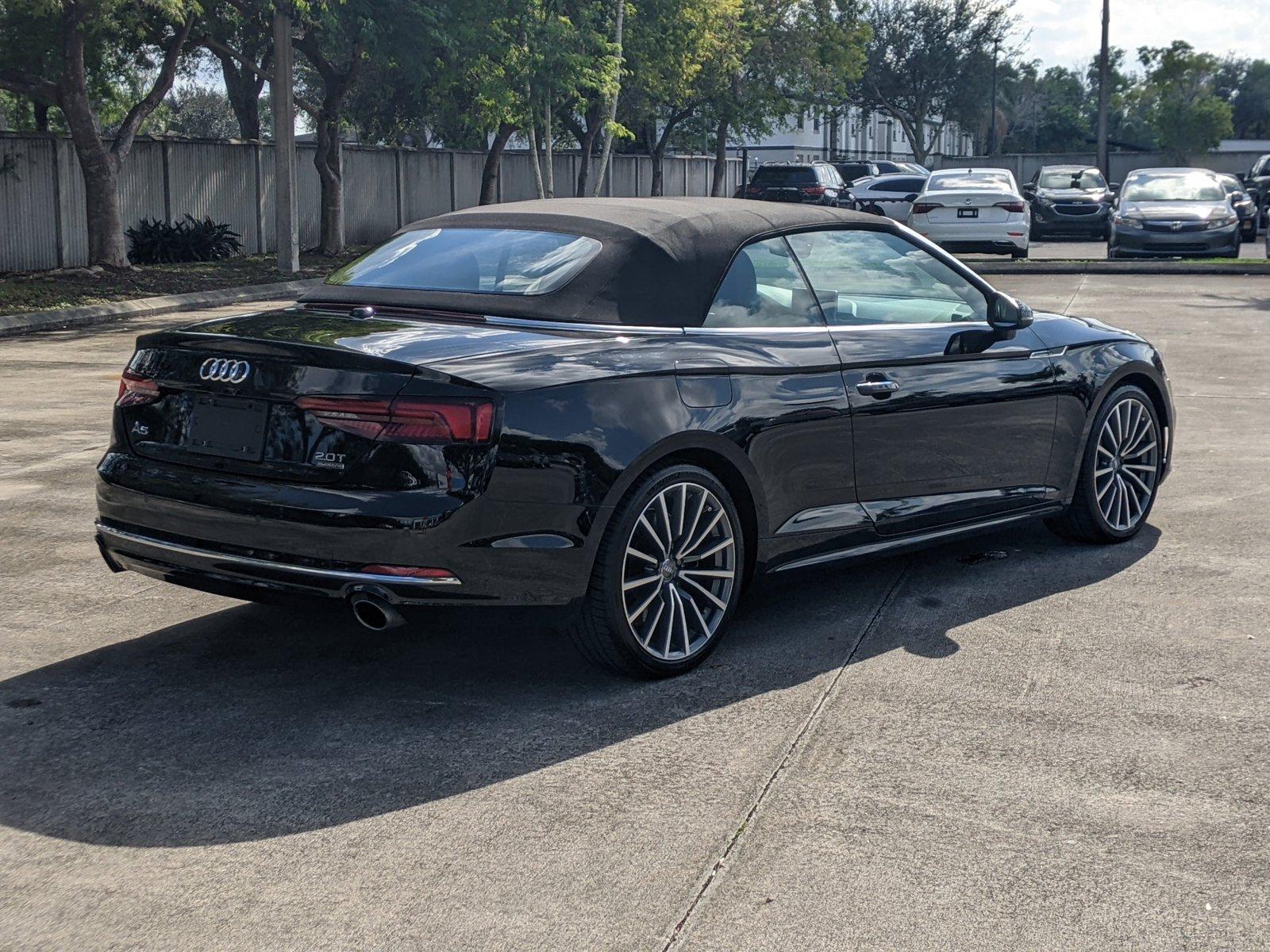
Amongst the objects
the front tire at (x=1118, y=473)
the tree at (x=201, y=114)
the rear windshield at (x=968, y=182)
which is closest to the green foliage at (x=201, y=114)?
the tree at (x=201, y=114)

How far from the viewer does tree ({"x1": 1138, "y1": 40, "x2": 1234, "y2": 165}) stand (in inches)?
3204

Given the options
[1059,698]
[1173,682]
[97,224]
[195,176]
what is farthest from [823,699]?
[195,176]

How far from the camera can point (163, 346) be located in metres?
5.13

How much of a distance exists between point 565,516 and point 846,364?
1.45 metres

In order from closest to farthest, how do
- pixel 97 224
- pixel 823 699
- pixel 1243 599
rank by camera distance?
1. pixel 823 699
2. pixel 1243 599
3. pixel 97 224

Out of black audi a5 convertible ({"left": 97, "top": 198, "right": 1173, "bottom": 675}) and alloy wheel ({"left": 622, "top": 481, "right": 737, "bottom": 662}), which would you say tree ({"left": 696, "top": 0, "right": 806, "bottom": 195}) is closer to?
black audi a5 convertible ({"left": 97, "top": 198, "right": 1173, "bottom": 675})

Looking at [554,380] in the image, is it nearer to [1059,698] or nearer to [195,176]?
[1059,698]

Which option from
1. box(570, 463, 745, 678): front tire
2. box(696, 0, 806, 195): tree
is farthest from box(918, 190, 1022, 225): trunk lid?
box(696, 0, 806, 195): tree

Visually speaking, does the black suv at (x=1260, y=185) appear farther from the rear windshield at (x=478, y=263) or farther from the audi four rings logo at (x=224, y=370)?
the audi four rings logo at (x=224, y=370)

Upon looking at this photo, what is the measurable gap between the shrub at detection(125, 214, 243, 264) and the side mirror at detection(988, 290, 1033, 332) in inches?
932

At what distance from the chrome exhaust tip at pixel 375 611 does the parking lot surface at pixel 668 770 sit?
1.05ft

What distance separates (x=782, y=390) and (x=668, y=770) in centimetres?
158

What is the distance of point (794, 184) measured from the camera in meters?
38.8

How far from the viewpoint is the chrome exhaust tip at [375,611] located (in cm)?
468
